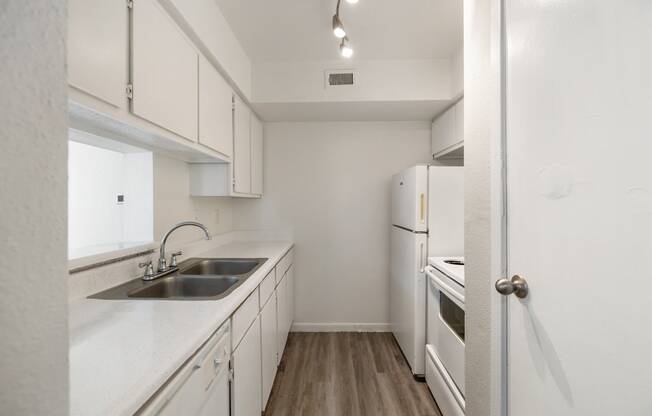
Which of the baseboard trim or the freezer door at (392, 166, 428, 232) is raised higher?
the freezer door at (392, 166, 428, 232)

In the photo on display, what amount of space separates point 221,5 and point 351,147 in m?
1.63

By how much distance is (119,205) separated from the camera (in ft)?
5.13

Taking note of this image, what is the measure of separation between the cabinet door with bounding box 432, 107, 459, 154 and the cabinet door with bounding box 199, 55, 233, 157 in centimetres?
185

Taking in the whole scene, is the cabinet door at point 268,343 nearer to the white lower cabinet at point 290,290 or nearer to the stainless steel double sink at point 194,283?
the stainless steel double sink at point 194,283

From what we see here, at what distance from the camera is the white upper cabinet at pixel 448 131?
90.0 inches

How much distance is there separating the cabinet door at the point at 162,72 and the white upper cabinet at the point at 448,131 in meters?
1.99

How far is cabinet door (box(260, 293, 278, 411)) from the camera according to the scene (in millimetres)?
1600

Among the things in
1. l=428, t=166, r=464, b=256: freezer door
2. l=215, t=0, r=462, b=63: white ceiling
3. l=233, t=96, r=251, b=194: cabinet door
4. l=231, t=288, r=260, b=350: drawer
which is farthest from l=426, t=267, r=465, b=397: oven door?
l=215, t=0, r=462, b=63: white ceiling

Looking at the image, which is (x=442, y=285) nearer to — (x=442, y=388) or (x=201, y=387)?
(x=442, y=388)

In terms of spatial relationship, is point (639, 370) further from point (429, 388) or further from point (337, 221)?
point (337, 221)

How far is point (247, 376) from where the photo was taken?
1292 mm

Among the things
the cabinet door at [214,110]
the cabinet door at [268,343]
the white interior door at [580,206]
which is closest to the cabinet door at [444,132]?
the white interior door at [580,206]

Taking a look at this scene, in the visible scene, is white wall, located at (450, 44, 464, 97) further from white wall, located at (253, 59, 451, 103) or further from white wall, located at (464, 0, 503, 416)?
white wall, located at (464, 0, 503, 416)

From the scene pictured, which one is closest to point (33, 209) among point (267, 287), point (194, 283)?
point (194, 283)
